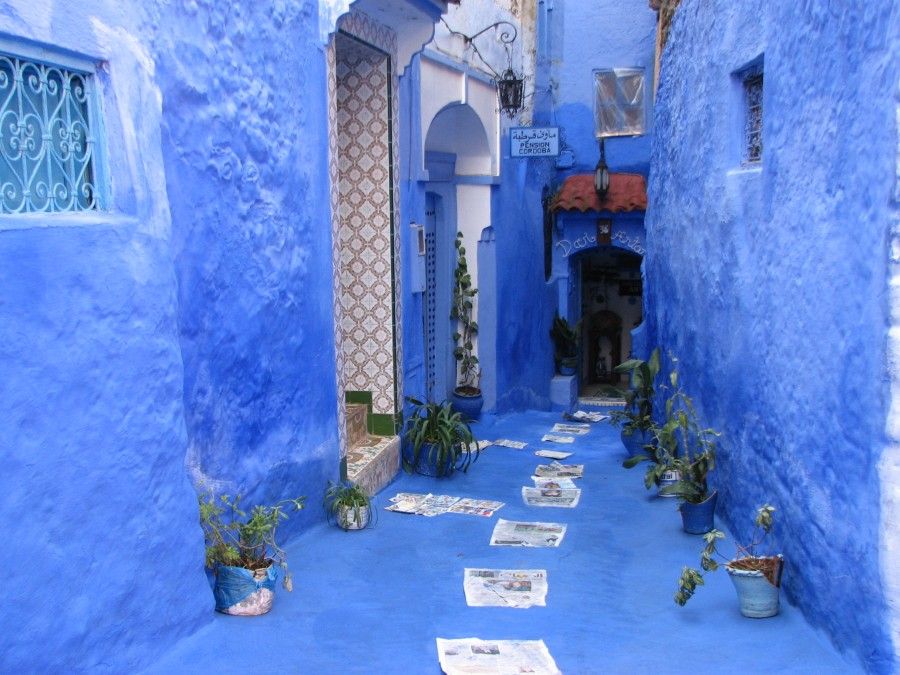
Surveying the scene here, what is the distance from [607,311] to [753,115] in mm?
10480

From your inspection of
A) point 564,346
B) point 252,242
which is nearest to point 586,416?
point 564,346

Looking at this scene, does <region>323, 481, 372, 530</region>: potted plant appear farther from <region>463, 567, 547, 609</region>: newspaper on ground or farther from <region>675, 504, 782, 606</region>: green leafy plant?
<region>675, 504, 782, 606</region>: green leafy plant

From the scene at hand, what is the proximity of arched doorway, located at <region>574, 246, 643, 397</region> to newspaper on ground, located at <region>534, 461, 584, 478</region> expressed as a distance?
7.23 m

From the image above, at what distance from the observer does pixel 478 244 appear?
1195cm

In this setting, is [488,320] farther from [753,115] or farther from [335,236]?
[753,115]

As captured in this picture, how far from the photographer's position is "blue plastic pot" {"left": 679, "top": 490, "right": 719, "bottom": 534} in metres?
7.05

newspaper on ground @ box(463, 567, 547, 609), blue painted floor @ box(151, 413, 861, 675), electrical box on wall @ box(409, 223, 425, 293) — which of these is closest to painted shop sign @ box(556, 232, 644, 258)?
electrical box on wall @ box(409, 223, 425, 293)

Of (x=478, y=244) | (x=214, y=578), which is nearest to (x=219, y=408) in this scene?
(x=214, y=578)

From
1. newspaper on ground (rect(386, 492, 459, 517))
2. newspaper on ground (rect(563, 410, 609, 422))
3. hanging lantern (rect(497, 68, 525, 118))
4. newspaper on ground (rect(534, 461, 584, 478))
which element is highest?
hanging lantern (rect(497, 68, 525, 118))

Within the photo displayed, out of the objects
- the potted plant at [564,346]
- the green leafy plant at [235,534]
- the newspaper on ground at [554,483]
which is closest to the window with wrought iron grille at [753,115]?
the newspaper on ground at [554,483]

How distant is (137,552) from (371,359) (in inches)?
175

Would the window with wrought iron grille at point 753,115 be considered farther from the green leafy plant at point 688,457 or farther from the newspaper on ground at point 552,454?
the newspaper on ground at point 552,454

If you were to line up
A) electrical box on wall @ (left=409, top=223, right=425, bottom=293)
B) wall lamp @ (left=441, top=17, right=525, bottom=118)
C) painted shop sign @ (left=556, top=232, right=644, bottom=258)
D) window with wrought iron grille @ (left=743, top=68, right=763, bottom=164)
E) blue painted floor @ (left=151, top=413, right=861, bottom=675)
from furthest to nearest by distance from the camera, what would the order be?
painted shop sign @ (left=556, top=232, right=644, bottom=258), wall lamp @ (left=441, top=17, right=525, bottom=118), electrical box on wall @ (left=409, top=223, right=425, bottom=293), window with wrought iron grille @ (left=743, top=68, right=763, bottom=164), blue painted floor @ (left=151, top=413, right=861, bottom=675)

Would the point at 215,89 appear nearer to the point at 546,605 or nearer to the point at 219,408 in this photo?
the point at 219,408
